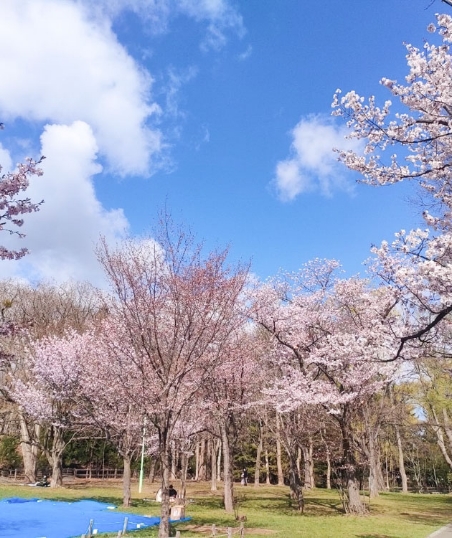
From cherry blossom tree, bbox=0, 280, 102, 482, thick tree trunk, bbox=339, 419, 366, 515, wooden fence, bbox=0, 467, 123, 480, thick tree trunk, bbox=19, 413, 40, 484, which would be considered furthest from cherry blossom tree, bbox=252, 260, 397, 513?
wooden fence, bbox=0, 467, 123, 480

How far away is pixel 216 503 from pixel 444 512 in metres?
9.44

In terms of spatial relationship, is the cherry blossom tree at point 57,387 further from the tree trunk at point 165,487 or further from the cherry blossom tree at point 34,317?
the tree trunk at point 165,487

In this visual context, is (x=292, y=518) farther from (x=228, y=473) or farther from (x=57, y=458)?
(x=57, y=458)

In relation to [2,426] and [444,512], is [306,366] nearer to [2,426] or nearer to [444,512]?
[444,512]

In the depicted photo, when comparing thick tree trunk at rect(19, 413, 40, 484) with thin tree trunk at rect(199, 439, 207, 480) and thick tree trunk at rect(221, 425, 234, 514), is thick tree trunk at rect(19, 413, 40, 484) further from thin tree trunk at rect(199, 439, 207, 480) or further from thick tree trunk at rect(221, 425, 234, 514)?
thick tree trunk at rect(221, 425, 234, 514)

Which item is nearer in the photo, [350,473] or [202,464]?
[350,473]

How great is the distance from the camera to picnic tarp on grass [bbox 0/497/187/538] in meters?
A: 12.5

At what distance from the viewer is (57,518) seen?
14852 millimetres

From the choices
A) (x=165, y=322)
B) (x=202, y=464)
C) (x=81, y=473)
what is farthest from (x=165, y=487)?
(x=202, y=464)

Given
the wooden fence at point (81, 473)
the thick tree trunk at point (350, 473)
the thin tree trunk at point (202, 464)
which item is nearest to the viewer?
the thick tree trunk at point (350, 473)

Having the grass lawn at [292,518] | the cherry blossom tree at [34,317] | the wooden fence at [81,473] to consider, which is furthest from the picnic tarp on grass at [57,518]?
the wooden fence at [81,473]

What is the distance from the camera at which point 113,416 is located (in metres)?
20.3

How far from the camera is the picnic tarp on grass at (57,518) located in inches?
492

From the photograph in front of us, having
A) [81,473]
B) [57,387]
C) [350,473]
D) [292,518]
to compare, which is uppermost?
[57,387]
